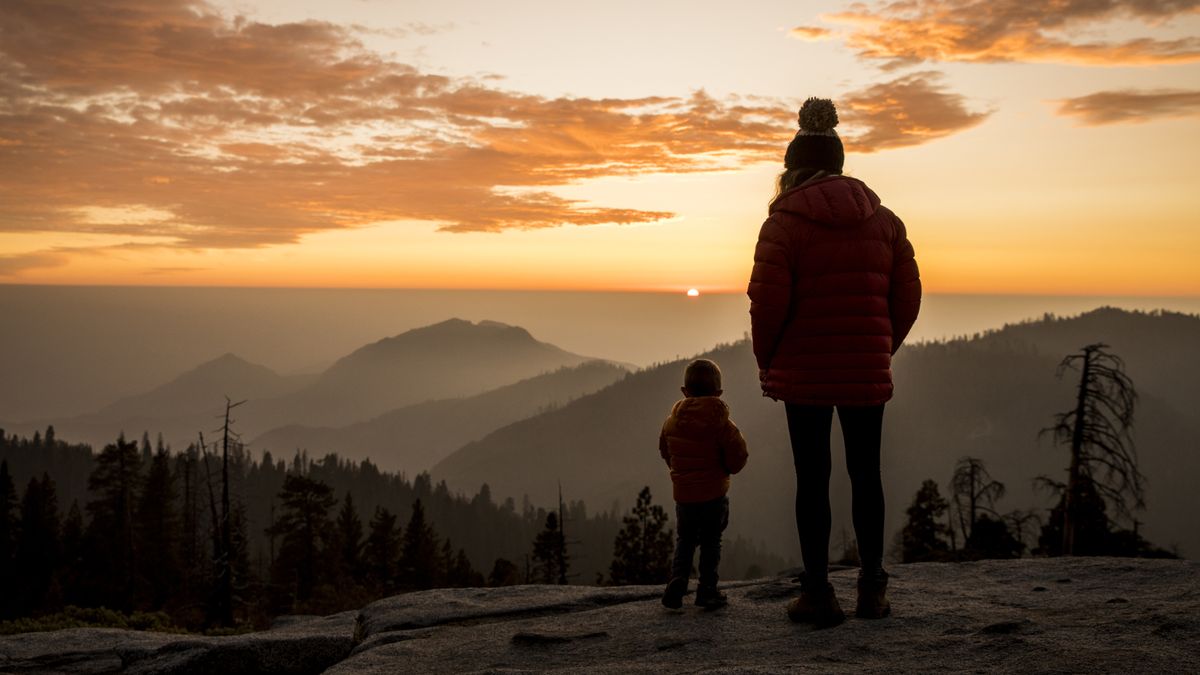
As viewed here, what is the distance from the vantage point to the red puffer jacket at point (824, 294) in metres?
6.31

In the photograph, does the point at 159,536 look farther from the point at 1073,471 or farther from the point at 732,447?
the point at 732,447

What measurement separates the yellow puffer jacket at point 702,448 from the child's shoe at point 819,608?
1357mm

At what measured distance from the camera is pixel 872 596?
22.3 feet

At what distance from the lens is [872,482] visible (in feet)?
22.0

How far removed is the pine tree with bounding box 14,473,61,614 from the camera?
184 feet

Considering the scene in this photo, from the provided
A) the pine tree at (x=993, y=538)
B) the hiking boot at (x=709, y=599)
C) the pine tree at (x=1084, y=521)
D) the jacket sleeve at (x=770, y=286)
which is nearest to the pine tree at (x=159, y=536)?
the pine tree at (x=993, y=538)

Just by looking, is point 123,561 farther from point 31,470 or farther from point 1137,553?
point 31,470

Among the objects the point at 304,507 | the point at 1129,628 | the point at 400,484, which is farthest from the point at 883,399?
the point at 400,484

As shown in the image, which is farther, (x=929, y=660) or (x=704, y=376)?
(x=704, y=376)

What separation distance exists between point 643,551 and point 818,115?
4527 cm

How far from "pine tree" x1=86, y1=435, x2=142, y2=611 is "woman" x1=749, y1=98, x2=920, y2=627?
5425 centimetres

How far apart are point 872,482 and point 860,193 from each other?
2440mm

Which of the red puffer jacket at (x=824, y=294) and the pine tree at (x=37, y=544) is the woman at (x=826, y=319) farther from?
the pine tree at (x=37, y=544)

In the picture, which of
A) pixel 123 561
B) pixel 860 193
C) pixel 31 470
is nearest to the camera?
pixel 860 193
